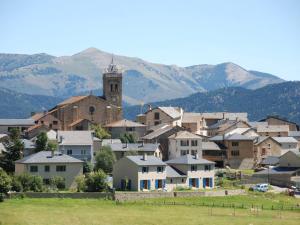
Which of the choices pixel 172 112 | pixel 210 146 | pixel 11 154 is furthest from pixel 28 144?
pixel 172 112

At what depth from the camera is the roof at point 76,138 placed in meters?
112

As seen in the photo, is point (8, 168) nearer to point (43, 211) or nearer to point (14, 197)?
point (14, 197)

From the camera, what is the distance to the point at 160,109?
147 meters

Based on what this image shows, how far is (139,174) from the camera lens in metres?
93.3

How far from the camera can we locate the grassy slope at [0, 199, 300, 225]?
7081 cm

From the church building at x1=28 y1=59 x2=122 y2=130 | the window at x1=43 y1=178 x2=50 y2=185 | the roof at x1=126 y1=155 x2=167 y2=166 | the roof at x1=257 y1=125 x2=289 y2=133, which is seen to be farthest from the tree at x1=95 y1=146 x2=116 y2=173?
the roof at x1=257 y1=125 x2=289 y2=133

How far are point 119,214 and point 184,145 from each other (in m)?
44.7

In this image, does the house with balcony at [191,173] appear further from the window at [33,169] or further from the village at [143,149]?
the window at [33,169]

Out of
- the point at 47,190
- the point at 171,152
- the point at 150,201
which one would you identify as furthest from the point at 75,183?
the point at 171,152

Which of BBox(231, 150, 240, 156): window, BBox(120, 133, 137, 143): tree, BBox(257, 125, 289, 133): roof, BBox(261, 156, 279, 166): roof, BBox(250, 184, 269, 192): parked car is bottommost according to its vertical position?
BBox(250, 184, 269, 192): parked car

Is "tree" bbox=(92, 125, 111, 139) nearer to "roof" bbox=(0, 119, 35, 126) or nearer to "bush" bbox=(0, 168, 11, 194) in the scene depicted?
"roof" bbox=(0, 119, 35, 126)

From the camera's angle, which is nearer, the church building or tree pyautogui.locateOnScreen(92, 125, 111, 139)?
tree pyautogui.locateOnScreen(92, 125, 111, 139)

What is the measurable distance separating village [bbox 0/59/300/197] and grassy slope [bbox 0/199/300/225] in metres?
9.22

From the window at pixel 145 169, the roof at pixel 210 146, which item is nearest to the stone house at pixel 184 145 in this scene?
the roof at pixel 210 146
